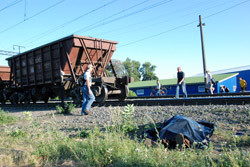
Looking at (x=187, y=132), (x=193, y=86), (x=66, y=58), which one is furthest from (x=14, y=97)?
(x=193, y=86)

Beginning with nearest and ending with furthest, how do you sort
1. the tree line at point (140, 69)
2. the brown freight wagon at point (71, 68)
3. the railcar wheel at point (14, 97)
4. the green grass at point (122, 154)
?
the green grass at point (122, 154)
the brown freight wagon at point (71, 68)
the railcar wheel at point (14, 97)
the tree line at point (140, 69)

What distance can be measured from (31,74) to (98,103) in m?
5.62

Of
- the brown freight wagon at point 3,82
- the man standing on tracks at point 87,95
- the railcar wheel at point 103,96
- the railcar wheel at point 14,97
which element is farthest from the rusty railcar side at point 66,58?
the brown freight wagon at point 3,82

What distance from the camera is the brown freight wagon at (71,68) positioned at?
10094 millimetres

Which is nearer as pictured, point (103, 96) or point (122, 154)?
point (122, 154)

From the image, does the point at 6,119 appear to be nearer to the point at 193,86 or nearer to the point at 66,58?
the point at 66,58

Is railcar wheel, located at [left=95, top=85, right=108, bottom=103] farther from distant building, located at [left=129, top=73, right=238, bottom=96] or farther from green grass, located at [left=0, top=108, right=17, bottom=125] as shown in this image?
distant building, located at [left=129, top=73, right=238, bottom=96]

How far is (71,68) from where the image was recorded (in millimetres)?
10156

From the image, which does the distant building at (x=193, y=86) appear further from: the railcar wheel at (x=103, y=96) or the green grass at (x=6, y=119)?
the green grass at (x=6, y=119)

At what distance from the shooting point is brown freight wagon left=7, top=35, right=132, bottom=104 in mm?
10094

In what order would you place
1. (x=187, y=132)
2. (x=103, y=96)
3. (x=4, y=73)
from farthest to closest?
(x=4, y=73) → (x=103, y=96) → (x=187, y=132)

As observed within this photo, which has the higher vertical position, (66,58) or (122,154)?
(66,58)

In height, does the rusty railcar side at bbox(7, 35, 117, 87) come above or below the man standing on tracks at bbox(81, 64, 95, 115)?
above

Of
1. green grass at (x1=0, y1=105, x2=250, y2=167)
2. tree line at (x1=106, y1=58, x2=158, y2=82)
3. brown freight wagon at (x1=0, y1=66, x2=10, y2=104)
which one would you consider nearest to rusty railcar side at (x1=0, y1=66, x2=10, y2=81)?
brown freight wagon at (x1=0, y1=66, x2=10, y2=104)
